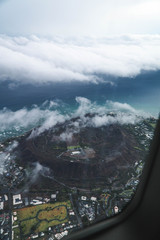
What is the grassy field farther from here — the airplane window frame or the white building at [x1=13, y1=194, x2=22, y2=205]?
the airplane window frame

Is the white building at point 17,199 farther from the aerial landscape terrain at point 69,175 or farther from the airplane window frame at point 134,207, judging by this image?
the airplane window frame at point 134,207

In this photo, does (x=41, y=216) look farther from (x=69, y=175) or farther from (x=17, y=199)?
(x=69, y=175)

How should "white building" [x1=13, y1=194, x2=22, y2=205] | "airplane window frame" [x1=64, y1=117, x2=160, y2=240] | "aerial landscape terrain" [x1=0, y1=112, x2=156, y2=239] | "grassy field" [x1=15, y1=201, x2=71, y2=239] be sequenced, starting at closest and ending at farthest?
"airplane window frame" [x1=64, y1=117, x2=160, y2=240], "aerial landscape terrain" [x1=0, y1=112, x2=156, y2=239], "grassy field" [x1=15, y1=201, x2=71, y2=239], "white building" [x1=13, y1=194, x2=22, y2=205]

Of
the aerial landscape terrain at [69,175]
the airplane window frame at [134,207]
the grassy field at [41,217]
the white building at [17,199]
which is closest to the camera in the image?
the airplane window frame at [134,207]

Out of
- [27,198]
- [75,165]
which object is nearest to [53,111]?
[75,165]

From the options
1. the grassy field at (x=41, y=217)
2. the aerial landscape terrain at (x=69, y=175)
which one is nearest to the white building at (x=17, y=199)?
the aerial landscape terrain at (x=69, y=175)

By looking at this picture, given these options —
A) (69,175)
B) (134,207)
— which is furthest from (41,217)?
(69,175)

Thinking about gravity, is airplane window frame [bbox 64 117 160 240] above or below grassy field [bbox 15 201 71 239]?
above

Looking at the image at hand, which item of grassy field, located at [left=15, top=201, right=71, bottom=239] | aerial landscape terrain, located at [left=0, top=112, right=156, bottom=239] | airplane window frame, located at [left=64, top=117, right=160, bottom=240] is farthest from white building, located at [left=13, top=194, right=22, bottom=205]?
airplane window frame, located at [left=64, top=117, right=160, bottom=240]

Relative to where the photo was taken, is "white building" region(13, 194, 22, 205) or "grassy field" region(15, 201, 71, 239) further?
"white building" region(13, 194, 22, 205)
